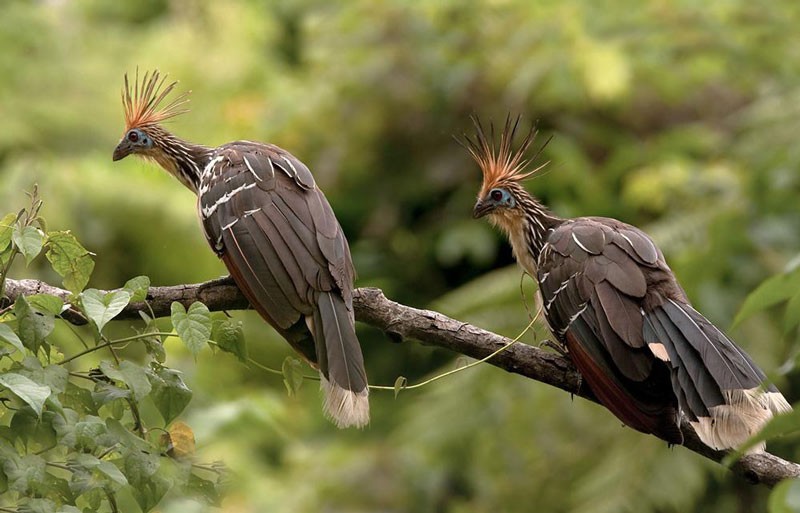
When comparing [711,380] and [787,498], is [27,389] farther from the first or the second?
[711,380]

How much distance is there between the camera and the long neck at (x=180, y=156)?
11.3 feet

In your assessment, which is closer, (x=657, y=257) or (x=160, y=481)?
(x=160, y=481)

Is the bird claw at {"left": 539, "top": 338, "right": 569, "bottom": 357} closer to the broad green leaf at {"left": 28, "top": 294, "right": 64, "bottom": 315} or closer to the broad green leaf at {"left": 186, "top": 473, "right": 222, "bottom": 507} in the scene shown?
the broad green leaf at {"left": 186, "top": 473, "right": 222, "bottom": 507}

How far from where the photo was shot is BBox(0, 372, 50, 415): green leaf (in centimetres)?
172

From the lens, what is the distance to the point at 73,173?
7.17 meters

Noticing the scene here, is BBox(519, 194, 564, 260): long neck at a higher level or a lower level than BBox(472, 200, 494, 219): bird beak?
lower

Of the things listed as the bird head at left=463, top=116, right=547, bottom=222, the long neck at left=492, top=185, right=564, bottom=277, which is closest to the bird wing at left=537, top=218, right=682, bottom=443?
the long neck at left=492, top=185, right=564, bottom=277

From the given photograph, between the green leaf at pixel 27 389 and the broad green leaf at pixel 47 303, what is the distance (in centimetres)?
20

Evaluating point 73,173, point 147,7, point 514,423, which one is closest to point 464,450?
point 514,423

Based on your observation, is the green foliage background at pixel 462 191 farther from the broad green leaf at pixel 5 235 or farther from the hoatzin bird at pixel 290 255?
the broad green leaf at pixel 5 235

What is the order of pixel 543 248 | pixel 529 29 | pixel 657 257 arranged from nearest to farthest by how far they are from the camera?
1. pixel 657 257
2. pixel 543 248
3. pixel 529 29

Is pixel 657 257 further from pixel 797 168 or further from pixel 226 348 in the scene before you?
pixel 797 168

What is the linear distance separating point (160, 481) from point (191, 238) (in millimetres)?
5438

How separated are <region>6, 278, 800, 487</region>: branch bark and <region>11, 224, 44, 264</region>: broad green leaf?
0.40 meters
